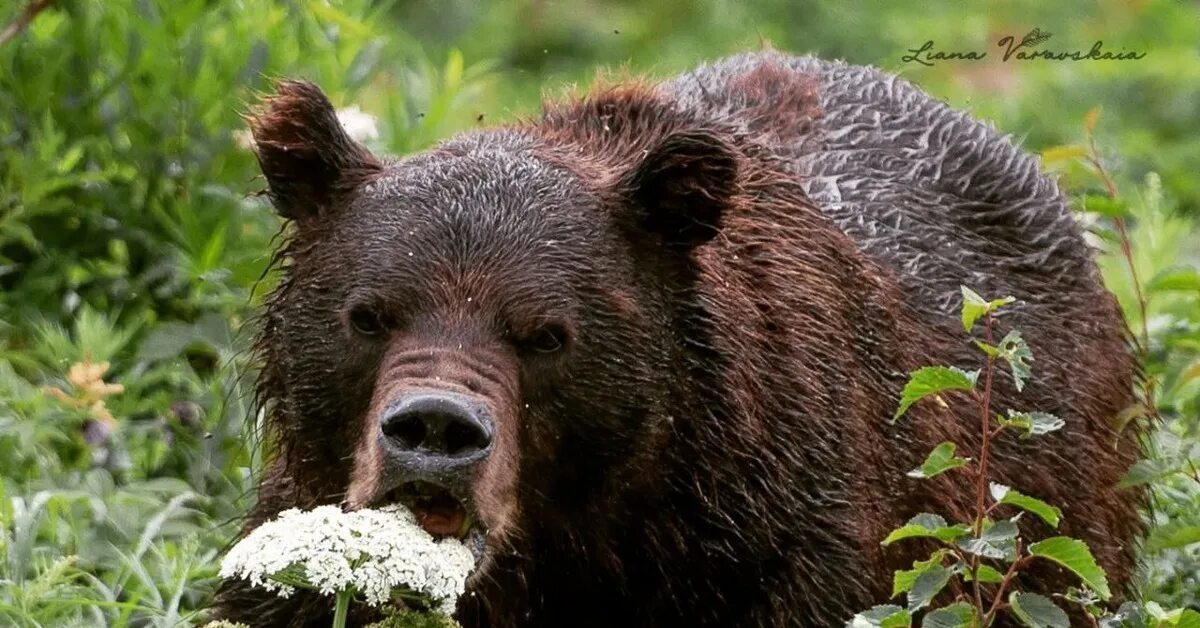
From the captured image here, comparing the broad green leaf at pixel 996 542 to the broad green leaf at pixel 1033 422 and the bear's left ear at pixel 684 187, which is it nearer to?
the broad green leaf at pixel 1033 422

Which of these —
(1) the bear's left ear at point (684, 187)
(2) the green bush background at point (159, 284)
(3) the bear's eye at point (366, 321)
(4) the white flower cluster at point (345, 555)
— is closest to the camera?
(4) the white flower cluster at point (345, 555)

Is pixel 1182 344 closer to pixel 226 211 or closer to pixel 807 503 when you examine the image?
pixel 807 503

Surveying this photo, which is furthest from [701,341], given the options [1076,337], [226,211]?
[226,211]

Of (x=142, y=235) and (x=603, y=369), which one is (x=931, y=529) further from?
(x=142, y=235)

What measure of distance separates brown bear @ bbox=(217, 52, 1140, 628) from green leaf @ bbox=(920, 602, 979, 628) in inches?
21.8

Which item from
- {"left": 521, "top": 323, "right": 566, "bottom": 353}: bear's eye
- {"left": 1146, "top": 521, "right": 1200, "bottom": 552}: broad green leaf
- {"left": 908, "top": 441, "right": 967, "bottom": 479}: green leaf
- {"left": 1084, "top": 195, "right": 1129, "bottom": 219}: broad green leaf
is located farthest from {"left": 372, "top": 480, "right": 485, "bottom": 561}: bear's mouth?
{"left": 1084, "top": 195, "right": 1129, "bottom": 219}: broad green leaf

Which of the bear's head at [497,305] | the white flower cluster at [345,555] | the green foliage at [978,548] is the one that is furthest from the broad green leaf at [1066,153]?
the white flower cluster at [345,555]

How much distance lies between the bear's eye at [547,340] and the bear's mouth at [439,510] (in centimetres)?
43

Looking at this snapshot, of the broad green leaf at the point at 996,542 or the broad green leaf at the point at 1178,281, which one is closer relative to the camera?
the broad green leaf at the point at 996,542

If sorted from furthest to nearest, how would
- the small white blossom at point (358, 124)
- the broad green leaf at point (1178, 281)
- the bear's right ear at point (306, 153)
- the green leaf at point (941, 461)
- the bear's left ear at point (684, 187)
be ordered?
the small white blossom at point (358, 124) < the broad green leaf at point (1178, 281) < the bear's right ear at point (306, 153) < the bear's left ear at point (684, 187) < the green leaf at point (941, 461)

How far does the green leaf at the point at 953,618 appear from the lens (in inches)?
191

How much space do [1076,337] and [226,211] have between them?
283cm

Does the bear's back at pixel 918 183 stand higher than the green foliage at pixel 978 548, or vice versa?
the bear's back at pixel 918 183

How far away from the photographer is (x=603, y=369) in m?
5.17
